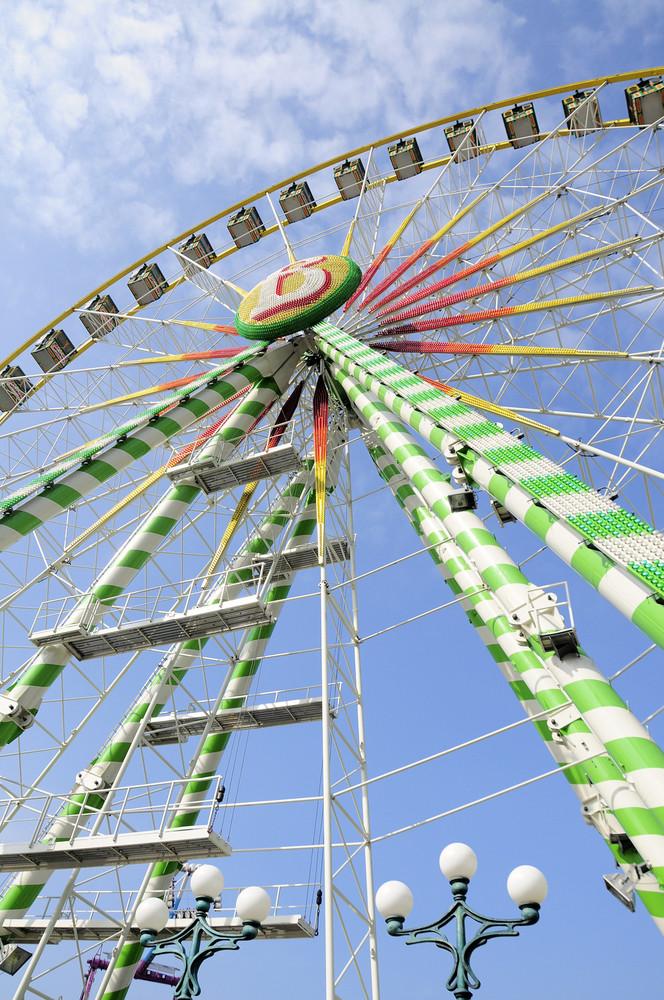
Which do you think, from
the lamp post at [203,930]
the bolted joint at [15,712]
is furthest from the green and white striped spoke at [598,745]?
the bolted joint at [15,712]

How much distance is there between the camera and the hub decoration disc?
18578mm

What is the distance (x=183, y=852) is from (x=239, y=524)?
24.0 feet

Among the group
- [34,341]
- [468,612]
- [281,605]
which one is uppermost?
[34,341]

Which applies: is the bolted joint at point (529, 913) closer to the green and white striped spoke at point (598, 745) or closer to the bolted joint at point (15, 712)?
the green and white striped spoke at point (598, 745)

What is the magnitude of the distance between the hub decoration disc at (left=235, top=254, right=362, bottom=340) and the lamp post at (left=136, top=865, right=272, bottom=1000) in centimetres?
1286

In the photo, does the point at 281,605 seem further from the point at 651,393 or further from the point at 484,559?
the point at 651,393

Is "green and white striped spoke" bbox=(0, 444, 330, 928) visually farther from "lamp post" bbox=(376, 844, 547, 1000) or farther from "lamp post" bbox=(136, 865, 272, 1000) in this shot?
"lamp post" bbox=(376, 844, 547, 1000)

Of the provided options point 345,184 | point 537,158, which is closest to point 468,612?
point 537,158

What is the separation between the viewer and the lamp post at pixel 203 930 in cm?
856

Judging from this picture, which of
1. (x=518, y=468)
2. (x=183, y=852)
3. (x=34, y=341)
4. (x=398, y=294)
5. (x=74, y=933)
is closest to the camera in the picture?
(x=518, y=468)

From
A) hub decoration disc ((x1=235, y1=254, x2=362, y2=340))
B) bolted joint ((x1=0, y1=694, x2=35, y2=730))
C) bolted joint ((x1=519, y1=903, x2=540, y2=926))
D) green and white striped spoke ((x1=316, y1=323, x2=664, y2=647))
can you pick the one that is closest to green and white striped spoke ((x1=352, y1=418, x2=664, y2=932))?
green and white striped spoke ((x1=316, y1=323, x2=664, y2=647))

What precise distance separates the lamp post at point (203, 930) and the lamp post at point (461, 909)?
1.47 meters

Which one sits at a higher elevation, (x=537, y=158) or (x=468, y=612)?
(x=537, y=158)

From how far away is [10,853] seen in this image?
36.9 feet
